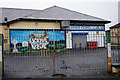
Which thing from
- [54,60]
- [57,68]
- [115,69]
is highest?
[54,60]

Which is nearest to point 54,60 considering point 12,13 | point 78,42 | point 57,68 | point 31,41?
point 57,68

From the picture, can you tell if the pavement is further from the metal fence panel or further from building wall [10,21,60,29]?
building wall [10,21,60,29]

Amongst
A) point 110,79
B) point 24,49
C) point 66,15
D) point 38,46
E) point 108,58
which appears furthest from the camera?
point 66,15

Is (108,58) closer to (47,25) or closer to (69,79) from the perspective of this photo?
(69,79)

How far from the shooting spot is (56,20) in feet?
68.7

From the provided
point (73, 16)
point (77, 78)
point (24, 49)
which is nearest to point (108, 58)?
point (77, 78)

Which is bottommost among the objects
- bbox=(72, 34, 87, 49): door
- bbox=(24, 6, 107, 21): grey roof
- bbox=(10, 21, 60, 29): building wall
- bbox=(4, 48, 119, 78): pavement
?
bbox=(4, 48, 119, 78): pavement

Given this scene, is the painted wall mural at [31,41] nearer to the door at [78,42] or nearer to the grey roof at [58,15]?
the door at [78,42]

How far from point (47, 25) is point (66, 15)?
3.51 m

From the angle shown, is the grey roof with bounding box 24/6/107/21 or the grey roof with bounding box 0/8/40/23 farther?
the grey roof with bounding box 0/8/40/23

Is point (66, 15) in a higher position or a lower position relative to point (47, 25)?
higher

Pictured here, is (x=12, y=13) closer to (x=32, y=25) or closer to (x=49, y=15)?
(x=32, y=25)

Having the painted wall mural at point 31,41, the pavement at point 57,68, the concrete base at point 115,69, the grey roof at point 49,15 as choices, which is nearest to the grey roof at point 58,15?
the grey roof at point 49,15

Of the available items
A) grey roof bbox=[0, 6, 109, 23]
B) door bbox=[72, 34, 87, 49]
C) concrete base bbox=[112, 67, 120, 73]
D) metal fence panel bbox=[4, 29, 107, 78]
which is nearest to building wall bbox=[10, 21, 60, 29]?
grey roof bbox=[0, 6, 109, 23]
